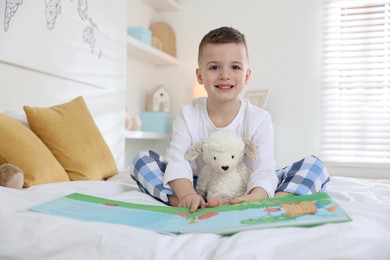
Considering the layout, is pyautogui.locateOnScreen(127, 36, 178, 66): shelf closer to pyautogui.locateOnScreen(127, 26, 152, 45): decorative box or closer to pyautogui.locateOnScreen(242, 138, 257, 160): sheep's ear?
pyautogui.locateOnScreen(127, 26, 152, 45): decorative box

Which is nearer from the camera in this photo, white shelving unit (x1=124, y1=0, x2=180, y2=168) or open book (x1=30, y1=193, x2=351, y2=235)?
open book (x1=30, y1=193, x2=351, y2=235)

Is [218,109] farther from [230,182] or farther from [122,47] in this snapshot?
[122,47]

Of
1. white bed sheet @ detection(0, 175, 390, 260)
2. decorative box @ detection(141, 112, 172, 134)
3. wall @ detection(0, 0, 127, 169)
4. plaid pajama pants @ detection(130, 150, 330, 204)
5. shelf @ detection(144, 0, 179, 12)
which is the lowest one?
white bed sheet @ detection(0, 175, 390, 260)

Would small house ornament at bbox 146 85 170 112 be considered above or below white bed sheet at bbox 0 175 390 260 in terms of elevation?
above

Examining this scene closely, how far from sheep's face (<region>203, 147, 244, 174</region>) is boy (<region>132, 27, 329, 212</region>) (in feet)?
0.23

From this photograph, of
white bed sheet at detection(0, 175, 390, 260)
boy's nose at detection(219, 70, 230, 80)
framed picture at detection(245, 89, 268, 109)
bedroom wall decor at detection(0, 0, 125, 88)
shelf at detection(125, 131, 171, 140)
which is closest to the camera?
white bed sheet at detection(0, 175, 390, 260)

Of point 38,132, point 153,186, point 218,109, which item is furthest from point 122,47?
point 153,186

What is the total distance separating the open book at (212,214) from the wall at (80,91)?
987 mm

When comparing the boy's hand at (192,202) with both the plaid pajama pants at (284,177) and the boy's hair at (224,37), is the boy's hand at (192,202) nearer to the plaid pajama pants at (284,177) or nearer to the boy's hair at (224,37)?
the plaid pajama pants at (284,177)

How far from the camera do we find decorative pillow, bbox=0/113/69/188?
4.31 ft

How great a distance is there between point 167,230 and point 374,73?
115 inches

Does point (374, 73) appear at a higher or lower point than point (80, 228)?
higher

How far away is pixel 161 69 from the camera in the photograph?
12.4 ft

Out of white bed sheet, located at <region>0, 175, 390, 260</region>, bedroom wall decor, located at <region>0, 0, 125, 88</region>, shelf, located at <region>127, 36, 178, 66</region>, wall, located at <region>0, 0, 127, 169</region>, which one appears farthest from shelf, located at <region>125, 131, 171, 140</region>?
white bed sheet, located at <region>0, 175, 390, 260</region>
